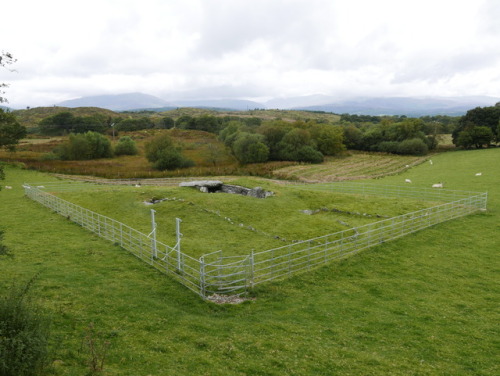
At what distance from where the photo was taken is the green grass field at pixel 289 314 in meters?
10.9

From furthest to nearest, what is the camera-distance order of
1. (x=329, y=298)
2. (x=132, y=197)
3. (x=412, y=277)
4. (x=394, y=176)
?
(x=394, y=176) < (x=132, y=197) < (x=412, y=277) < (x=329, y=298)

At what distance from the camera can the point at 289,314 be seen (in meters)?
14.4

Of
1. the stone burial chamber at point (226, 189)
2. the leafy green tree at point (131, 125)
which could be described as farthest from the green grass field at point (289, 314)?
the leafy green tree at point (131, 125)

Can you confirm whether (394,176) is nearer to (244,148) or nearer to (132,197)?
(244,148)

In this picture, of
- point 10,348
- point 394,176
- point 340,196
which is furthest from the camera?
point 394,176

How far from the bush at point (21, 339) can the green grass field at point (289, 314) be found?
824mm

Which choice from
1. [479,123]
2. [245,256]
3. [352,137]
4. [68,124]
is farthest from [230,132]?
[245,256]

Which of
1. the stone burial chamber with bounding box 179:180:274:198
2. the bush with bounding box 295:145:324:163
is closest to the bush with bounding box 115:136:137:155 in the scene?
the bush with bounding box 295:145:324:163

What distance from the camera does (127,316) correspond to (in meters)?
13.5

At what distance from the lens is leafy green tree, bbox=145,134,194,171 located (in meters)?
69.9

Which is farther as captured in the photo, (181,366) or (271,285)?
(271,285)

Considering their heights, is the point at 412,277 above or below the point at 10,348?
below

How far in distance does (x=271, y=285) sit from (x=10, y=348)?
1115 centimetres

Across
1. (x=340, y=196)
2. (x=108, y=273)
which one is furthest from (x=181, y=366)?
(x=340, y=196)
